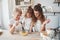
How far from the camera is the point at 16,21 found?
1428 mm

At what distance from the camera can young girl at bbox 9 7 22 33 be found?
1412 millimetres

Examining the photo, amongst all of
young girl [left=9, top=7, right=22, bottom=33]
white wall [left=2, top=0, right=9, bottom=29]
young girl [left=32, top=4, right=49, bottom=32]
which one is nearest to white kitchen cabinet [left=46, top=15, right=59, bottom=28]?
young girl [left=32, top=4, right=49, bottom=32]

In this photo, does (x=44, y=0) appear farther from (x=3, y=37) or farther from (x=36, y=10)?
(x=3, y=37)

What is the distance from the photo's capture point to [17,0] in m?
1.39

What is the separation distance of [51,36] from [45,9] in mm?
261

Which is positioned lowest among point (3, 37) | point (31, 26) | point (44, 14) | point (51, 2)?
point (3, 37)

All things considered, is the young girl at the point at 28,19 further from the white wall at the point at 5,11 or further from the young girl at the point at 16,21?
the white wall at the point at 5,11

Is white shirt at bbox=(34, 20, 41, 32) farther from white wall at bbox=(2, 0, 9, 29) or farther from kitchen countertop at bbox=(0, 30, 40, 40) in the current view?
white wall at bbox=(2, 0, 9, 29)

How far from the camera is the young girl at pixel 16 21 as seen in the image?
1412mm

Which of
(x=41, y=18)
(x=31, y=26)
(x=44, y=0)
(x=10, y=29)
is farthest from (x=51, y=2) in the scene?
(x=10, y=29)

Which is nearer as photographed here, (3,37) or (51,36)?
(51,36)

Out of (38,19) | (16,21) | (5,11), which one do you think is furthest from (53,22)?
(5,11)

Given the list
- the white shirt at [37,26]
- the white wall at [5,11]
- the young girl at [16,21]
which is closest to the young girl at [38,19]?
the white shirt at [37,26]

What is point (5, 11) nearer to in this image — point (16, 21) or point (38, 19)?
point (16, 21)
